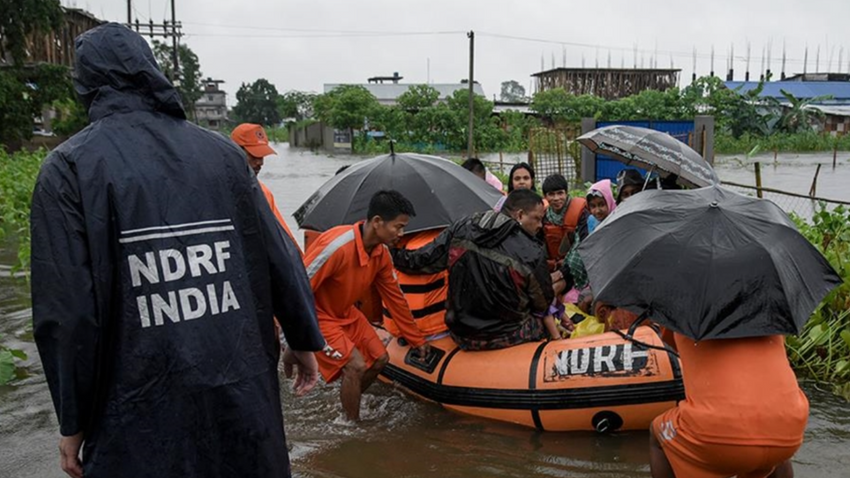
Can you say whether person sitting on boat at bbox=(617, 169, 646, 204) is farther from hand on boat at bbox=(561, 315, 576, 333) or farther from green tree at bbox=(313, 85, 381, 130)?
green tree at bbox=(313, 85, 381, 130)

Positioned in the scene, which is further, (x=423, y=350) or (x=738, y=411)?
(x=423, y=350)

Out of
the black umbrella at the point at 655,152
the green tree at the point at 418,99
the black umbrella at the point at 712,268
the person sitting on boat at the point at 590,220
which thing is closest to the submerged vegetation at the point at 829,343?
the black umbrella at the point at 655,152

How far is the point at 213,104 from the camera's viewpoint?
319 ft

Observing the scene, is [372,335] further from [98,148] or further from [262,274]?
[98,148]

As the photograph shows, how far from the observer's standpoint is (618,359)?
456 centimetres

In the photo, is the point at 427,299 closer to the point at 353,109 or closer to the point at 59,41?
the point at 59,41

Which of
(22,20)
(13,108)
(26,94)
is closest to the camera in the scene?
(13,108)

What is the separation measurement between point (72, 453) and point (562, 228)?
200 inches

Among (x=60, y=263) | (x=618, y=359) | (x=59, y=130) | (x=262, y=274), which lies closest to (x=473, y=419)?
(x=618, y=359)

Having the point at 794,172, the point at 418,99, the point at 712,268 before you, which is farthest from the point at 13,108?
the point at 418,99

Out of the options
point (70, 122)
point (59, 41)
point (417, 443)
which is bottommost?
point (417, 443)

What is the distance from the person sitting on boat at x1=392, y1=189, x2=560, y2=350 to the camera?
4.68 meters

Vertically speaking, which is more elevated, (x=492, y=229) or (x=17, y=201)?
(x=492, y=229)

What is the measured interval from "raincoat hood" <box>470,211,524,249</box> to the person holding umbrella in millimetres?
1656
